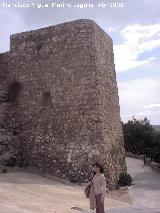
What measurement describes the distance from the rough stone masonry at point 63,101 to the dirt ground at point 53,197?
1.02 meters

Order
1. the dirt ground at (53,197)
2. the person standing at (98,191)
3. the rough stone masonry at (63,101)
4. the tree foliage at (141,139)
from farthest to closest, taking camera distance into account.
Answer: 1. the tree foliage at (141,139)
2. the rough stone masonry at (63,101)
3. the dirt ground at (53,197)
4. the person standing at (98,191)

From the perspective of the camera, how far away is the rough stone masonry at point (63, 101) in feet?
46.4

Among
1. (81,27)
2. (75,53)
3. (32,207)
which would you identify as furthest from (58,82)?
(32,207)

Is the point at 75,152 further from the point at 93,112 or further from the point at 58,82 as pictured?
the point at 58,82

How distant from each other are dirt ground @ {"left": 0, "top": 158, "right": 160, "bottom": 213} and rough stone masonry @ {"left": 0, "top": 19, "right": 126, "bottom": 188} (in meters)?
1.02

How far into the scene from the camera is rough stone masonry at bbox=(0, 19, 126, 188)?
14133 mm

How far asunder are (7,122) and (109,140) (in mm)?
3958

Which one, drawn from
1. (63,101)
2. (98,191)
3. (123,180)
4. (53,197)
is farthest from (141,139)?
(98,191)

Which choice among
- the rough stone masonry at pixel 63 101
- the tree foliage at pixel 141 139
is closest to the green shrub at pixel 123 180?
the rough stone masonry at pixel 63 101

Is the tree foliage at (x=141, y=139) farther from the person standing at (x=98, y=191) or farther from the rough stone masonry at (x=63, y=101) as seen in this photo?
the person standing at (x=98, y=191)

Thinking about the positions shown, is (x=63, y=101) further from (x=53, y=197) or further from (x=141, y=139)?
(x=141, y=139)

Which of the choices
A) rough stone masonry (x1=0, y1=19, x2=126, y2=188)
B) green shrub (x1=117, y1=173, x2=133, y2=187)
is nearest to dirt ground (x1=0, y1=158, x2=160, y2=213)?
green shrub (x1=117, y1=173, x2=133, y2=187)

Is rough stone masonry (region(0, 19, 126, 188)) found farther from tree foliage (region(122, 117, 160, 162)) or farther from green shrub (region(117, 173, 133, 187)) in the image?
tree foliage (region(122, 117, 160, 162))

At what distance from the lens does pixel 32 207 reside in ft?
29.5
